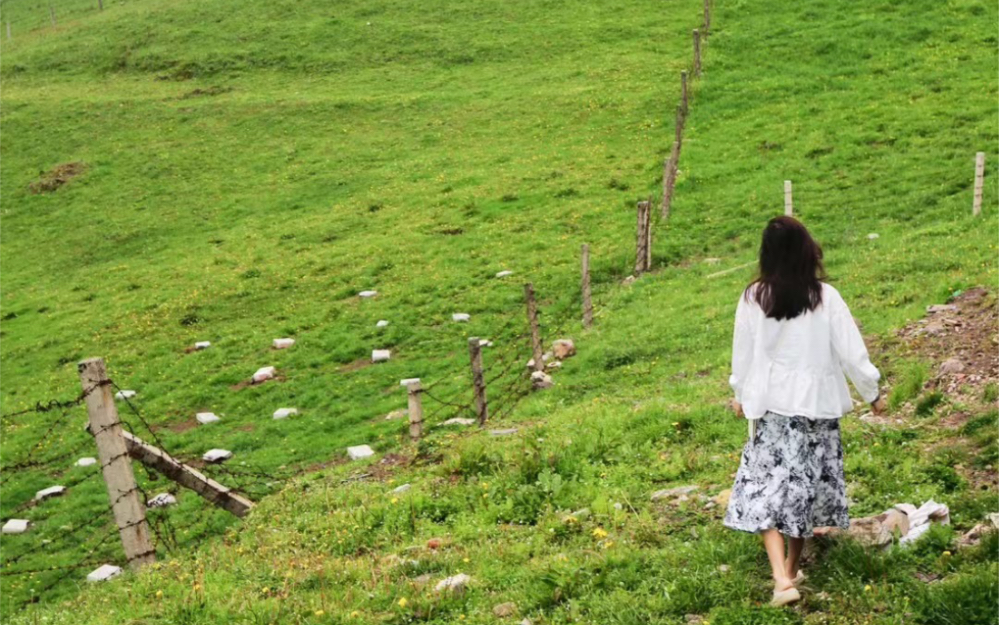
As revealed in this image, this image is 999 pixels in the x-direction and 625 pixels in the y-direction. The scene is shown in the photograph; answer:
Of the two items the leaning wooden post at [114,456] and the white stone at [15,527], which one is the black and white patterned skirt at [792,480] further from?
the white stone at [15,527]

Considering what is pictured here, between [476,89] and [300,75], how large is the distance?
441 inches

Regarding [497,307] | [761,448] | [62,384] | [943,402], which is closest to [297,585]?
[761,448]

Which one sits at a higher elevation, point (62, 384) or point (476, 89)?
point (476, 89)

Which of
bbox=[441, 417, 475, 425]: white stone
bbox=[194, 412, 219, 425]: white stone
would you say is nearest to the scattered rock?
bbox=[441, 417, 475, 425]: white stone

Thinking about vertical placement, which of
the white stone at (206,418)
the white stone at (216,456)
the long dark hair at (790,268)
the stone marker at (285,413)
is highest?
the long dark hair at (790,268)

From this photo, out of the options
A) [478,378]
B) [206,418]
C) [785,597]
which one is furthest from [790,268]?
[206,418]

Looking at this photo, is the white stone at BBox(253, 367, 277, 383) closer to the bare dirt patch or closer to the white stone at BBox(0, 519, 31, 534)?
the white stone at BBox(0, 519, 31, 534)

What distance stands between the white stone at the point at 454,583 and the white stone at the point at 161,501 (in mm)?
10164

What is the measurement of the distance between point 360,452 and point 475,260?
12.0m

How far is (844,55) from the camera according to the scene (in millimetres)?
39312

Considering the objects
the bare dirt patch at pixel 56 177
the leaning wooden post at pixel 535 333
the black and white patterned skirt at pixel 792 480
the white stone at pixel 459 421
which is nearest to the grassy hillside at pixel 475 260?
the black and white patterned skirt at pixel 792 480

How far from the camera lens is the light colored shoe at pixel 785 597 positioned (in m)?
6.43

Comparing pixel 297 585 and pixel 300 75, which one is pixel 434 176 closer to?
pixel 300 75

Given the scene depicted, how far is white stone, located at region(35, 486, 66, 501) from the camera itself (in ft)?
59.5
